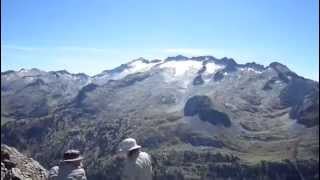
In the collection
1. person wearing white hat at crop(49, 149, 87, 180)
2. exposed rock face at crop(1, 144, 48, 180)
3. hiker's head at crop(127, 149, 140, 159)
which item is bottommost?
exposed rock face at crop(1, 144, 48, 180)

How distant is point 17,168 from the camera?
965 inches

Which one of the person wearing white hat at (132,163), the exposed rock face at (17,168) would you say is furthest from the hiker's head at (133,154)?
the exposed rock face at (17,168)

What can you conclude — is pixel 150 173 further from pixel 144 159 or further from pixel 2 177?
pixel 2 177

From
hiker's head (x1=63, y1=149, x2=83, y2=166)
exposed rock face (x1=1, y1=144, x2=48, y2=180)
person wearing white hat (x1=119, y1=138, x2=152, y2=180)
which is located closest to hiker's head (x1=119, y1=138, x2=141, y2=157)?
person wearing white hat (x1=119, y1=138, x2=152, y2=180)

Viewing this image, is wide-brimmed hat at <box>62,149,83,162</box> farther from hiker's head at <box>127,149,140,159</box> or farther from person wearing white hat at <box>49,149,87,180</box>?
hiker's head at <box>127,149,140,159</box>

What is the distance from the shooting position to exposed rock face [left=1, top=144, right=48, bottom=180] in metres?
23.3

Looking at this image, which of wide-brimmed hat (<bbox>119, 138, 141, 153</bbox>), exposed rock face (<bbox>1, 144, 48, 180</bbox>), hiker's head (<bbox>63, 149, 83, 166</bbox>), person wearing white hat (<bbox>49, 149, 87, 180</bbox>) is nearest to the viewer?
wide-brimmed hat (<bbox>119, 138, 141, 153</bbox>)

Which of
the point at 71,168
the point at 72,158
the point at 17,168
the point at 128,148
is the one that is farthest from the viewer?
the point at 17,168

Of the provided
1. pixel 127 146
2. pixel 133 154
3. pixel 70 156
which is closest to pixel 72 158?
pixel 70 156

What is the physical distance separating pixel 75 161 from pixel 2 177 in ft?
21.2

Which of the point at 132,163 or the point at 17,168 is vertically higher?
the point at 132,163

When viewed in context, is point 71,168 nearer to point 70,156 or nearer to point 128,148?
point 70,156

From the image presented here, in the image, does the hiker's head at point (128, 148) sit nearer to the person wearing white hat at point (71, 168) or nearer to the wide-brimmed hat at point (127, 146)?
the wide-brimmed hat at point (127, 146)

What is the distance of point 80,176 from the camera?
57.7 feet
